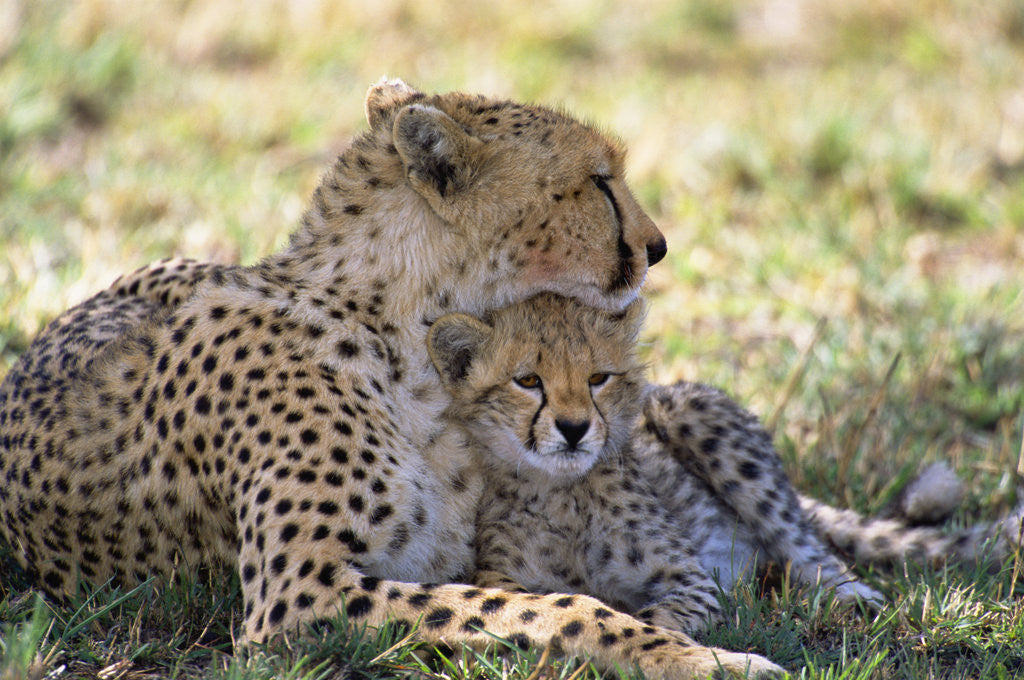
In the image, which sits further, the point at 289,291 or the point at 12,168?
the point at 12,168

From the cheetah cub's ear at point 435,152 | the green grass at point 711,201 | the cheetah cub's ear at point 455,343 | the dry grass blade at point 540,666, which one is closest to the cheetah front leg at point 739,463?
the green grass at point 711,201

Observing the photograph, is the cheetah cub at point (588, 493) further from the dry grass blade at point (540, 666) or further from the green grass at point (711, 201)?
the dry grass blade at point (540, 666)

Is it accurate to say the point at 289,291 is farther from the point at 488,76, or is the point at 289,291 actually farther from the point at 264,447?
the point at 488,76

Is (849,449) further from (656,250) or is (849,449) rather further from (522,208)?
(522,208)

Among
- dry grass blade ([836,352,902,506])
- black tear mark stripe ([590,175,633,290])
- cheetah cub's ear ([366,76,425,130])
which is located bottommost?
dry grass blade ([836,352,902,506])

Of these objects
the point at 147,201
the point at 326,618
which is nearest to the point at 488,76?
the point at 147,201

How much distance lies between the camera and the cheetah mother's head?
9.87 ft

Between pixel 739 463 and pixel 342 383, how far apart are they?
139 cm

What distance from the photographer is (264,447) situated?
2.85 m

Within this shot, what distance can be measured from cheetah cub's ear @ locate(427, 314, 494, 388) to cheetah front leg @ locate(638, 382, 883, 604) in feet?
2.70

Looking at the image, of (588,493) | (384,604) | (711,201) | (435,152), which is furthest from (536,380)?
(711,201)

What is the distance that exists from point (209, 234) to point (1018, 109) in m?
5.22

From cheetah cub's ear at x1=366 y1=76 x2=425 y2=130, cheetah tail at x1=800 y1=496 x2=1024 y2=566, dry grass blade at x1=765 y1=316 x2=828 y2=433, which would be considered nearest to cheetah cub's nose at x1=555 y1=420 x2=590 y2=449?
cheetah cub's ear at x1=366 y1=76 x2=425 y2=130

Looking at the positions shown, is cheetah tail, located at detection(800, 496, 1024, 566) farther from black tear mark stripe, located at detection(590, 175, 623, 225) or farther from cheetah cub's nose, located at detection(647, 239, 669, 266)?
black tear mark stripe, located at detection(590, 175, 623, 225)
